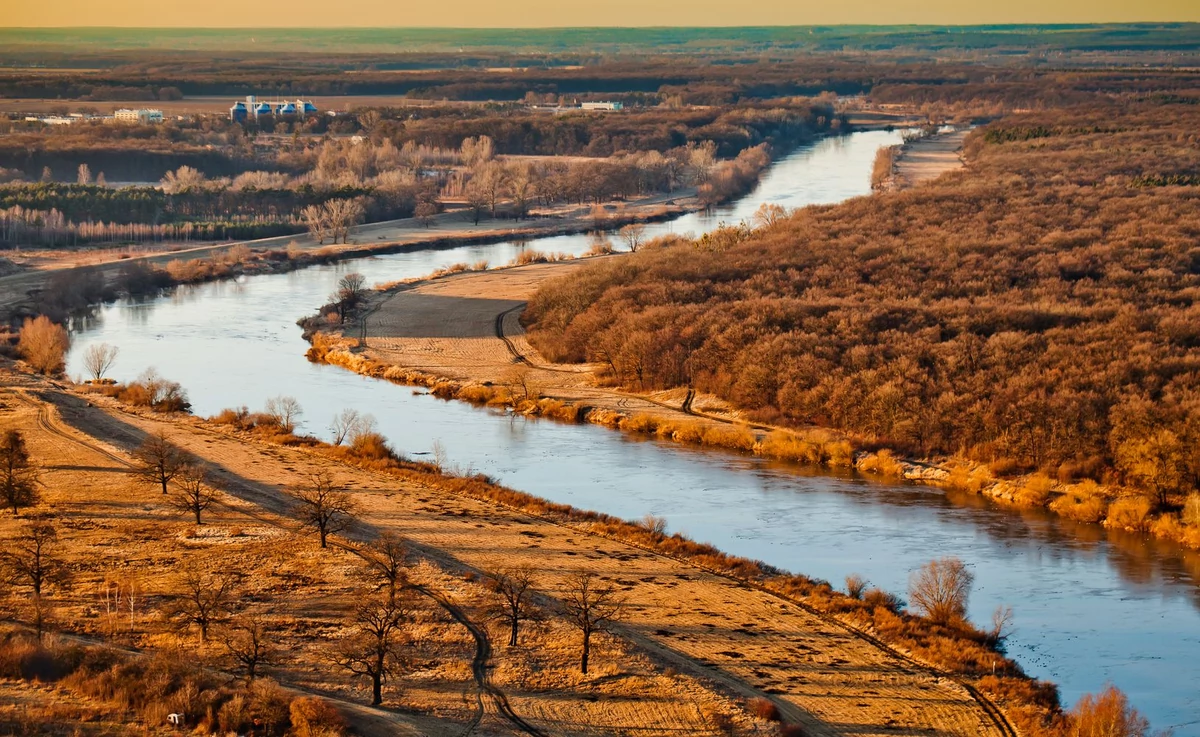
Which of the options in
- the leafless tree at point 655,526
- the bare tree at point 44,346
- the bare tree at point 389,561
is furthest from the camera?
the bare tree at point 44,346

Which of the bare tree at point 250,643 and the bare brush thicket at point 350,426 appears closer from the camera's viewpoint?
the bare tree at point 250,643

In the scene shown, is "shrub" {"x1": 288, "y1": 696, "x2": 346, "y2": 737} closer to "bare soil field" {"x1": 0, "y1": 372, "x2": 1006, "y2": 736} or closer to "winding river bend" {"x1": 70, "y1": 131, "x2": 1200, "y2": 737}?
"bare soil field" {"x1": 0, "y1": 372, "x2": 1006, "y2": 736}

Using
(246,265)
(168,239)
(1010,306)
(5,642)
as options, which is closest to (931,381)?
(1010,306)

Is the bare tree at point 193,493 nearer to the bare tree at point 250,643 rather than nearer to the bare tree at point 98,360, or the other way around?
the bare tree at point 250,643

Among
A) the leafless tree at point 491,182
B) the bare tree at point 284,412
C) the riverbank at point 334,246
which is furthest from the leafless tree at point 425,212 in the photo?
the bare tree at point 284,412

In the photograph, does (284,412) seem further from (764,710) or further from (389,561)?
(764,710)

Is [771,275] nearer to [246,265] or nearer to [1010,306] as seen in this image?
[1010,306]

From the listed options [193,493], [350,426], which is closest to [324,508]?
[193,493]
